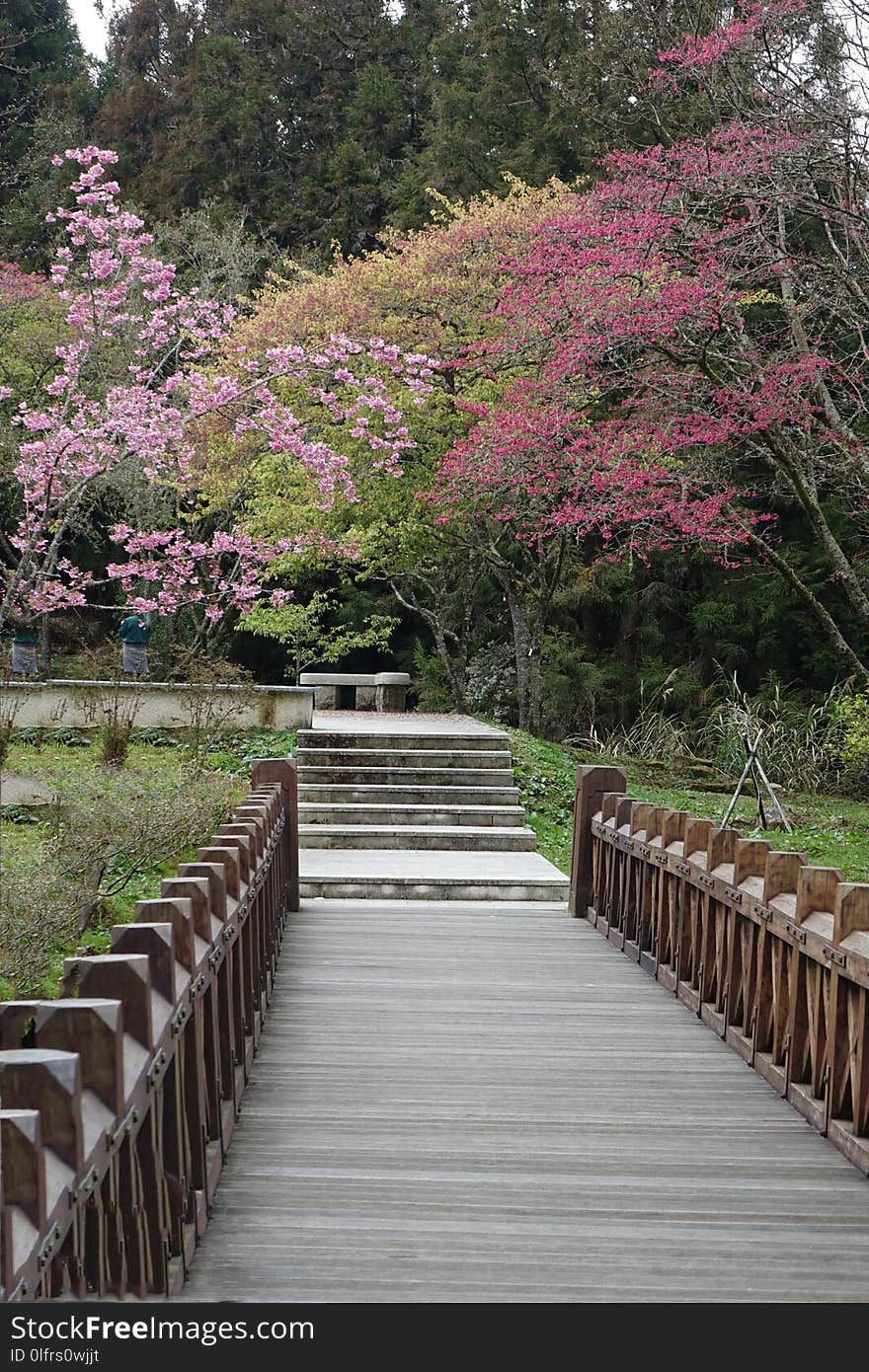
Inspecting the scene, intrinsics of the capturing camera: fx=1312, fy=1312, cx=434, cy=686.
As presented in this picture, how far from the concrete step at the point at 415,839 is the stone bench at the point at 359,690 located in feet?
21.3

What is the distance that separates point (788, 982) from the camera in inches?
169

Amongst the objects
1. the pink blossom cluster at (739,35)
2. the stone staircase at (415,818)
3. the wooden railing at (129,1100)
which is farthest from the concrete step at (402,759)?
the wooden railing at (129,1100)

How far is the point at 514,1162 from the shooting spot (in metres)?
3.54

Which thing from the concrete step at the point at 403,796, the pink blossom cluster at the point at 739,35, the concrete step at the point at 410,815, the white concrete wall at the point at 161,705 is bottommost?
the concrete step at the point at 410,815

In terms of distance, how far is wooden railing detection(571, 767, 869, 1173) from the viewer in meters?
3.69

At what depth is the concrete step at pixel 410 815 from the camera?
10938 mm

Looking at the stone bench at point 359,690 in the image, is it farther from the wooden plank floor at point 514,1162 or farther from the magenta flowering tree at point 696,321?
the wooden plank floor at point 514,1162

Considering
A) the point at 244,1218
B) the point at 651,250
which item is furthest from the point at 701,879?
the point at 651,250

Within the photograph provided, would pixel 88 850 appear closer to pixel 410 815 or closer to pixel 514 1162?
pixel 410 815

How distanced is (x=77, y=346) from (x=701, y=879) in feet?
30.1

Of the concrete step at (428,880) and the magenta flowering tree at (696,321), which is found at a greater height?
the magenta flowering tree at (696,321)

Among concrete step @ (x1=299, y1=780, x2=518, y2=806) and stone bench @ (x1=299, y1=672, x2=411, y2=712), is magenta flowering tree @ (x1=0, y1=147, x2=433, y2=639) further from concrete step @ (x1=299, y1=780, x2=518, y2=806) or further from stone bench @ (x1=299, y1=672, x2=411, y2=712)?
concrete step @ (x1=299, y1=780, x2=518, y2=806)
